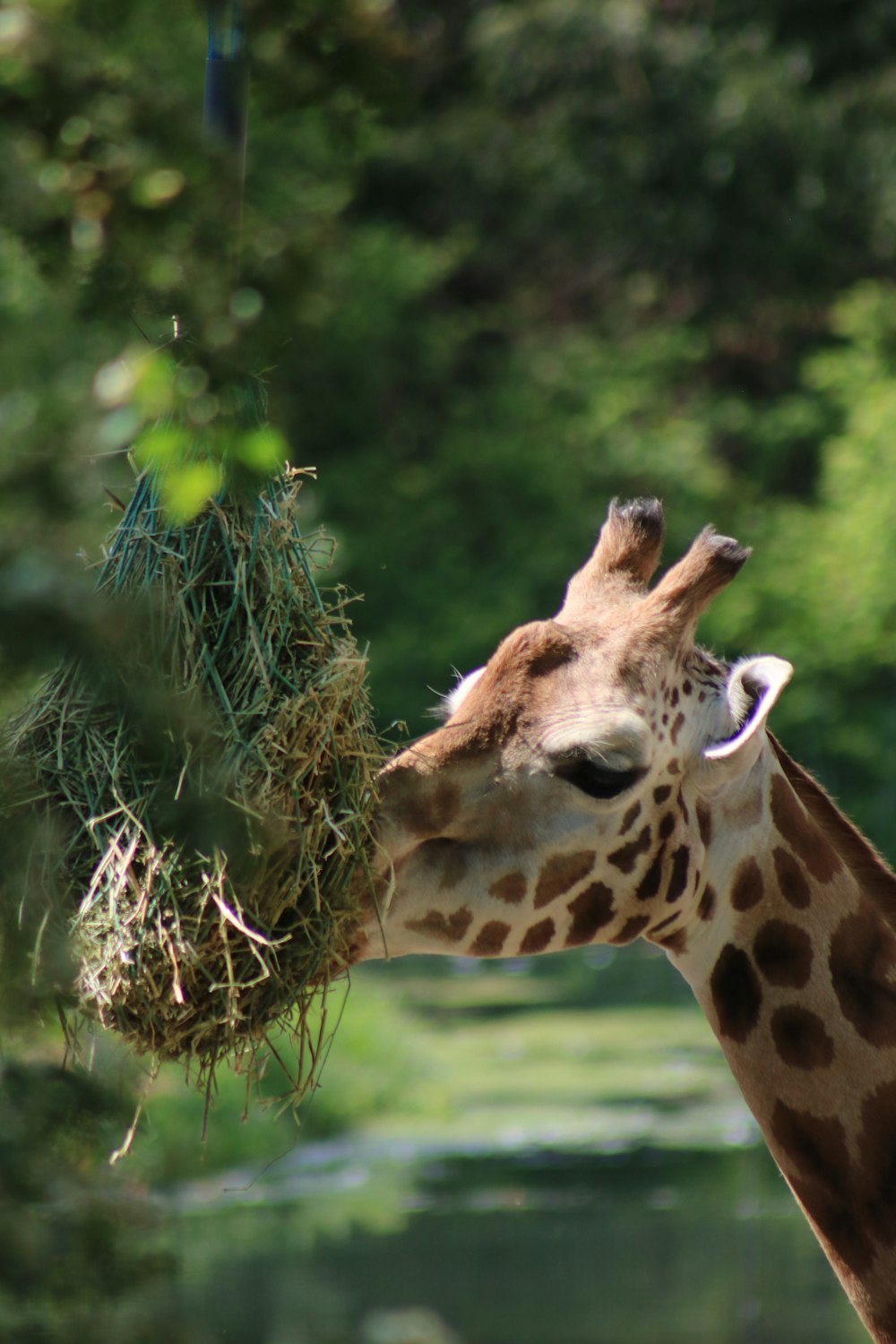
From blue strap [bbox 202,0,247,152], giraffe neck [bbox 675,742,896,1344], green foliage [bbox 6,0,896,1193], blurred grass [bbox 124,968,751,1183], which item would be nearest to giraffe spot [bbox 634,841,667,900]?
giraffe neck [bbox 675,742,896,1344]

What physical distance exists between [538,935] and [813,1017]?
452 millimetres

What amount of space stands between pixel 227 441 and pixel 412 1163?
7.57m

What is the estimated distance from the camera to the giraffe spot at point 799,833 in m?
2.83

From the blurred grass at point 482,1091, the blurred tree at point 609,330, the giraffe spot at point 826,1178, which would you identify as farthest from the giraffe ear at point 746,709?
the blurred tree at point 609,330

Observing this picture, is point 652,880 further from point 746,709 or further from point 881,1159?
point 881,1159

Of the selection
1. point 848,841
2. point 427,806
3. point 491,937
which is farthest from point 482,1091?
point 427,806

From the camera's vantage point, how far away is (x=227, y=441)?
1121 mm

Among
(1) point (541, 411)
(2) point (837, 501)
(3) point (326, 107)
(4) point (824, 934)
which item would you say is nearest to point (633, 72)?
(1) point (541, 411)

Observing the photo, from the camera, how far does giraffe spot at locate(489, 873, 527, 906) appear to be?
2.65 metres

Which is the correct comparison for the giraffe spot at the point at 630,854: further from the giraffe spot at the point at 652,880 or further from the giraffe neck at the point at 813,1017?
the giraffe neck at the point at 813,1017

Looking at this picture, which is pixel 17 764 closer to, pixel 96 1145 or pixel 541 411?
pixel 96 1145

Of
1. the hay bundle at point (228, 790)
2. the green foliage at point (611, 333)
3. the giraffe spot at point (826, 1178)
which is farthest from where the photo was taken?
the green foliage at point (611, 333)

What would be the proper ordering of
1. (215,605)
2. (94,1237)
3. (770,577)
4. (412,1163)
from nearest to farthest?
1. (94,1237)
2. (215,605)
3. (412,1163)
4. (770,577)

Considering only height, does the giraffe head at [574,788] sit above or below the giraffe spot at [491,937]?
above
